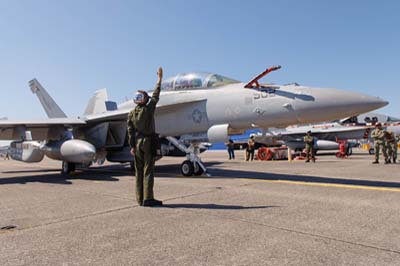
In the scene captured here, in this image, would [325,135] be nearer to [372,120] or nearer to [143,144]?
[372,120]

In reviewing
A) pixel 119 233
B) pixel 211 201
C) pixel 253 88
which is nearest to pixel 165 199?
pixel 211 201

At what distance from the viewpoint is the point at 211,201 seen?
4879mm

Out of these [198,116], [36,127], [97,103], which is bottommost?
[36,127]

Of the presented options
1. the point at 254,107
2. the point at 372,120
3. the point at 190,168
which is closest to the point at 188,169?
the point at 190,168

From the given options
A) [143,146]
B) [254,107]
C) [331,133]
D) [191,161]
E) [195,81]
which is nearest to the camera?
[143,146]

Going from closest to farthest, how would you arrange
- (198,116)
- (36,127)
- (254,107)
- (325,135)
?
(254,107) → (198,116) → (36,127) → (325,135)

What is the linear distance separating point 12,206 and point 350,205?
513 centimetres

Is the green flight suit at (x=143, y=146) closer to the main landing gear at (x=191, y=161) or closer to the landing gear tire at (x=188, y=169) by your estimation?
the main landing gear at (x=191, y=161)

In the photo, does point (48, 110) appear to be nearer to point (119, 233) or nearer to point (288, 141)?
point (119, 233)

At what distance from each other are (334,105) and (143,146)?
3.48 meters

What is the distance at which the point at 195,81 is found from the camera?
794 cm

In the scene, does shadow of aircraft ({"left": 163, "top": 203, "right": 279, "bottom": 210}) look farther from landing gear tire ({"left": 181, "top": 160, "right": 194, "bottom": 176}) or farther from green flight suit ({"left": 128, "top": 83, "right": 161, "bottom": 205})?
landing gear tire ({"left": 181, "top": 160, "right": 194, "bottom": 176})

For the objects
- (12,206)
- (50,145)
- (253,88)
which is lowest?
(12,206)

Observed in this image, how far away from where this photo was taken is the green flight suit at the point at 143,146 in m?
4.68
